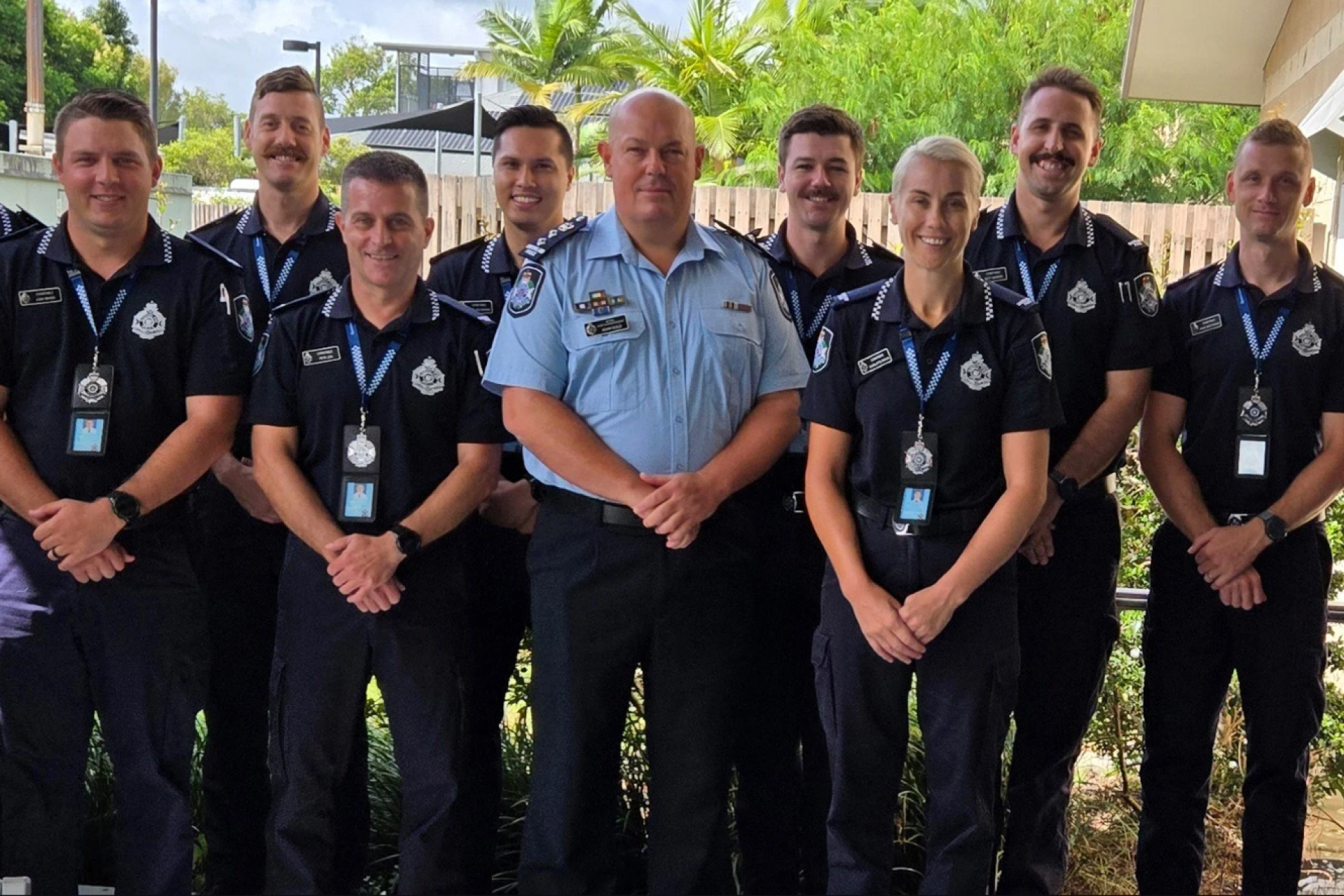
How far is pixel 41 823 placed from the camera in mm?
3441

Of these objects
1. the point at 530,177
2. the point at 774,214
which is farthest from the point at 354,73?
the point at 530,177

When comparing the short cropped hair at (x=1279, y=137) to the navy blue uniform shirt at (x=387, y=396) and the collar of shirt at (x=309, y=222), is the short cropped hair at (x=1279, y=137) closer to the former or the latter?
the navy blue uniform shirt at (x=387, y=396)

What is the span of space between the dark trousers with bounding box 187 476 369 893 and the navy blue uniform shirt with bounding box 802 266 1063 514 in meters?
1.63

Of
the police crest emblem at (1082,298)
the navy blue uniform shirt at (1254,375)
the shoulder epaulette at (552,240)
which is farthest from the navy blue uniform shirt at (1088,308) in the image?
the shoulder epaulette at (552,240)

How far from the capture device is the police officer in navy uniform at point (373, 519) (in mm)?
3414

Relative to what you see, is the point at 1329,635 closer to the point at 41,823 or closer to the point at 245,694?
the point at 245,694

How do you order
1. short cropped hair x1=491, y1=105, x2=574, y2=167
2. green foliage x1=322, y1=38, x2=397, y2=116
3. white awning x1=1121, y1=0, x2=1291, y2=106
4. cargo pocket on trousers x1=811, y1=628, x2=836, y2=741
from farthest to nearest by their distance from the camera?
green foliage x1=322, y1=38, x2=397, y2=116
white awning x1=1121, y1=0, x2=1291, y2=106
short cropped hair x1=491, y1=105, x2=574, y2=167
cargo pocket on trousers x1=811, y1=628, x2=836, y2=741

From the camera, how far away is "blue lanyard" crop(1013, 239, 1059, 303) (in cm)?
372

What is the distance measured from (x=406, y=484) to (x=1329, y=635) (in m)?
3.49

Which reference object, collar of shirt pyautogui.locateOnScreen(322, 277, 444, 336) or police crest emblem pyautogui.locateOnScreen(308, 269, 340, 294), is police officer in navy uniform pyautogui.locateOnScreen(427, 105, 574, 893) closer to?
police crest emblem pyautogui.locateOnScreen(308, 269, 340, 294)

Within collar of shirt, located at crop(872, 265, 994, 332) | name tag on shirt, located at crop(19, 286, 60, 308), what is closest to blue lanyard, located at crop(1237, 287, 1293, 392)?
collar of shirt, located at crop(872, 265, 994, 332)

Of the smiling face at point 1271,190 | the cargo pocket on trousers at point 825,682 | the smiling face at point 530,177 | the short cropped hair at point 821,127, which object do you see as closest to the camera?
the cargo pocket on trousers at point 825,682

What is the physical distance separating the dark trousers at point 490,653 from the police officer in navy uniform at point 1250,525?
175 cm

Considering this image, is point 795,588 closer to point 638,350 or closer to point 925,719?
point 925,719
